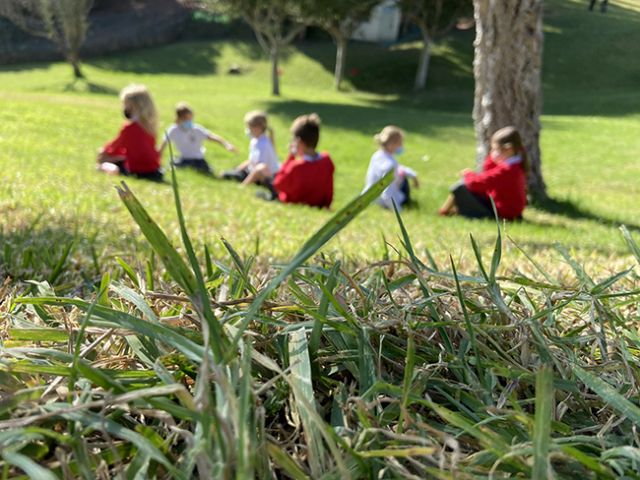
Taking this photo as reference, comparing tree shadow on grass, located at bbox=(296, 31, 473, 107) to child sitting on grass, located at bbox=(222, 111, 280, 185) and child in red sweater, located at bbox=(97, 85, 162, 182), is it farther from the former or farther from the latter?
child in red sweater, located at bbox=(97, 85, 162, 182)

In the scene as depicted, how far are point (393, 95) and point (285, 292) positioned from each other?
34.7 meters

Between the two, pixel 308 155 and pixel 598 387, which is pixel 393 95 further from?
pixel 598 387

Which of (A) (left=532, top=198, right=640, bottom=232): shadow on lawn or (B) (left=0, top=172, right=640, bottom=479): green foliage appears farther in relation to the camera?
(A) (left=532, top=198, right=640, bottom=232): shadow on lawn

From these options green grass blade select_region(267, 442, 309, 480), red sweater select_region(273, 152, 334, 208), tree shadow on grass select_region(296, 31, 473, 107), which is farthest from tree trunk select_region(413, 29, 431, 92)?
green grass blade select_region(267, 442, 309, 480)

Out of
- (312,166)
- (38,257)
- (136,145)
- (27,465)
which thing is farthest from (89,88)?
(27,465)

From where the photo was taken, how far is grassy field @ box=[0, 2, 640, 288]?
179 inches

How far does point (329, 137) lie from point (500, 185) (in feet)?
34.3

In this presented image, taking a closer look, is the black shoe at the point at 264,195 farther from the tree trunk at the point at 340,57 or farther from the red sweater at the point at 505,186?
the tree trunk at the point at 340,57

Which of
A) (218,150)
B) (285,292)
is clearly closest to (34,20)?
(218,150)

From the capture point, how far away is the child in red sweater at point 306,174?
9.09 meters

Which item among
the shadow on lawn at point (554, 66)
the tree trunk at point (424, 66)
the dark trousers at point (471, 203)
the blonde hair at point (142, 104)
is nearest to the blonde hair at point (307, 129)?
the dark trousers at point (471, 203)

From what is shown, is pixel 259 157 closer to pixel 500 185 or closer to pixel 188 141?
pixel 188 141

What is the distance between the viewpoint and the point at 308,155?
9.35m

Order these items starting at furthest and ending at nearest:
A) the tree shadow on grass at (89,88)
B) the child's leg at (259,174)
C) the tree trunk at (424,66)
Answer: the tree trunk at (424,66)
the tree shadow on grass at (89,88)
the child's leg at (259,174)
